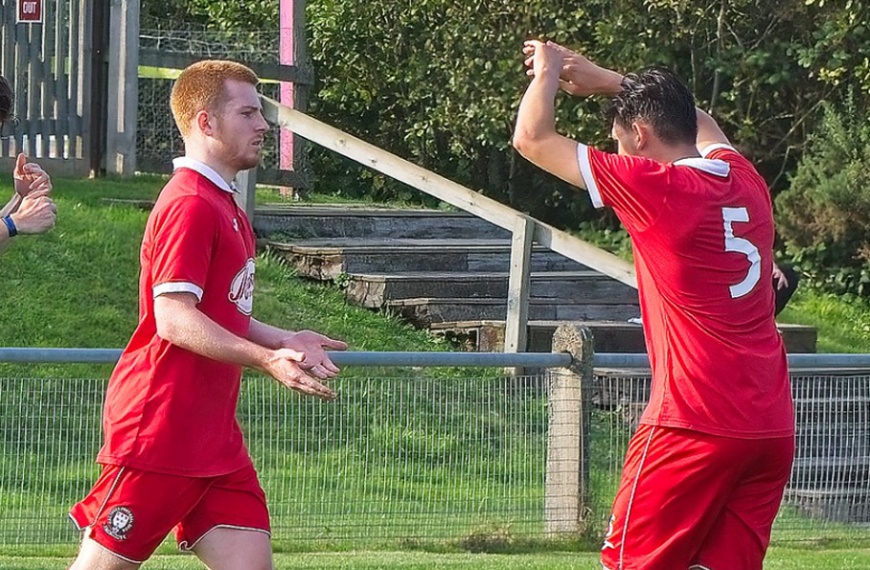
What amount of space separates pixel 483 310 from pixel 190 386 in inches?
316

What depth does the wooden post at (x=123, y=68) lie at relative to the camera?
1379 centimetres

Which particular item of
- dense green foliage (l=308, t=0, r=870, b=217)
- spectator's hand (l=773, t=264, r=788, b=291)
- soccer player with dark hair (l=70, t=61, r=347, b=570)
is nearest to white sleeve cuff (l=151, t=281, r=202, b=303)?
soccer player with dark hair (l=70, t=61, r=347, b=570)

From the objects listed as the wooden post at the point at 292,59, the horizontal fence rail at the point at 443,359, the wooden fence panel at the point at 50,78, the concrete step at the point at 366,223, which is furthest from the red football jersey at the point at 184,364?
the wooden post at the point at 292,59

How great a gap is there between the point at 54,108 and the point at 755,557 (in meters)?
10.3

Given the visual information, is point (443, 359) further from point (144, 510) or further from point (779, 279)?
point (144, 510)

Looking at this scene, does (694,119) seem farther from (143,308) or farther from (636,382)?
(636,382)

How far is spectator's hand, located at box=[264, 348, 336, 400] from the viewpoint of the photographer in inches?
170

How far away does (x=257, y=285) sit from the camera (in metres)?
12.4

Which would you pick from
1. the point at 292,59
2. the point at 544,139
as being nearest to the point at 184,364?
the point at 544,139

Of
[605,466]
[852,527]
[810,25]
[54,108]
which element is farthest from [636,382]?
[810,25]

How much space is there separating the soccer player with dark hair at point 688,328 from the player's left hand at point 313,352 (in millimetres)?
941

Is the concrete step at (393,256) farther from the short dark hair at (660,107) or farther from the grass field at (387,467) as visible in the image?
the short dark hair at (660,107)

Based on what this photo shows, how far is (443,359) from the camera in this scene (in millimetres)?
8297

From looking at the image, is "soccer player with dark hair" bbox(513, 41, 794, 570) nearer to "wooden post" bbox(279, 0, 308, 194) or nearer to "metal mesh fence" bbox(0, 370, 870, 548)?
"metal mesh fence" bbox(0, 370, 870, 548)
